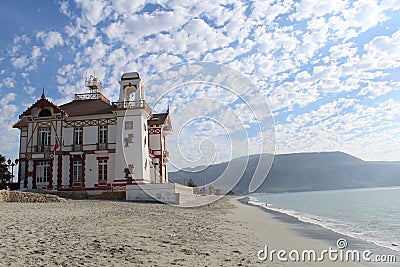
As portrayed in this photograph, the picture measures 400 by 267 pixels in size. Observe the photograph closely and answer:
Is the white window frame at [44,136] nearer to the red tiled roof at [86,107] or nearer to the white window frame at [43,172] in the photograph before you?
the white window frame at [43,172]

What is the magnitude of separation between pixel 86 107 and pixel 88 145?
13.6 feet

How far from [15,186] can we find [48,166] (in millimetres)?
4979

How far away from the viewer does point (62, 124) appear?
1214 inches

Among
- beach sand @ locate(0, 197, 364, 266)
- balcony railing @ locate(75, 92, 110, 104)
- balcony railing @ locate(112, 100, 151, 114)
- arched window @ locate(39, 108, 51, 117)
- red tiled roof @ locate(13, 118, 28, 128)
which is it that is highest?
balcony railing @ locate(75, 92, 110, 104)

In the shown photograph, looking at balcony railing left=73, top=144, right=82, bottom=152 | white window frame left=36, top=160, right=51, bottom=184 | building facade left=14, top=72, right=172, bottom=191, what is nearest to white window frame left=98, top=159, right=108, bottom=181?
building facade left=14, top=72, right=172, bottom=191

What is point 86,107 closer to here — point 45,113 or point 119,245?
point 45,113

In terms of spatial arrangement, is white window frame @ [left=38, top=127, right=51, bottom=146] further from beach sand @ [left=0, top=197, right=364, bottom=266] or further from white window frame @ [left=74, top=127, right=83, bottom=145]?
beach sand @ [left=0, top=197, right=364, bottom=266]

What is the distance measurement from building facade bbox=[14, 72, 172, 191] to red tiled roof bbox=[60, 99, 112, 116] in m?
0.09

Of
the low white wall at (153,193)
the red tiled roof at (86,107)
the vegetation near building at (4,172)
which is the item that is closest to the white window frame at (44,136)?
the red tiled roof at (86,107)

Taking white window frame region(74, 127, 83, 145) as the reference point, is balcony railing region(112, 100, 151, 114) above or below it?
above

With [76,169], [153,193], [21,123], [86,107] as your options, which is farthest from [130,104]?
[21,123]

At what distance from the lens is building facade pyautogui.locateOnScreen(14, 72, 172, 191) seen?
A: 29.4 metres

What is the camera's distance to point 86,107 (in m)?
32.5

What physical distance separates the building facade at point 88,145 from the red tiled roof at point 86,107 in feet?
0.31
